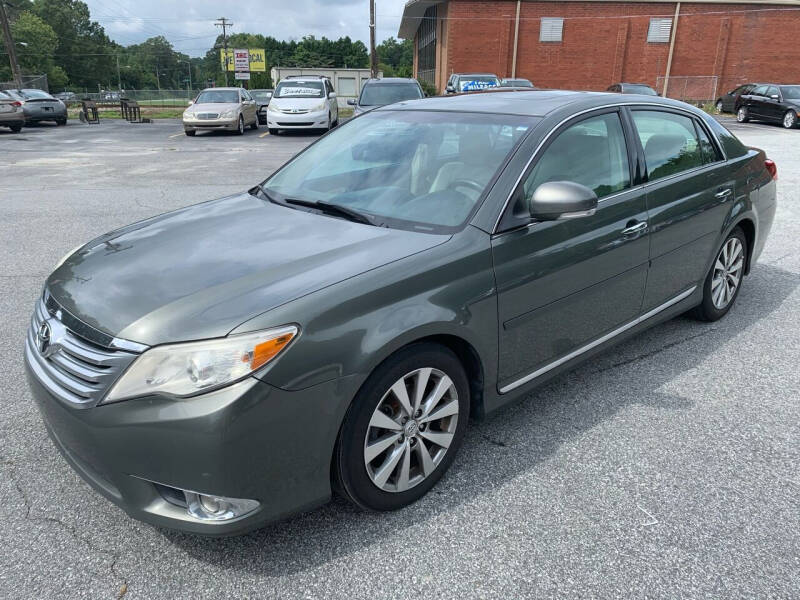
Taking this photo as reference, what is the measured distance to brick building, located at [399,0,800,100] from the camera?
3575cm

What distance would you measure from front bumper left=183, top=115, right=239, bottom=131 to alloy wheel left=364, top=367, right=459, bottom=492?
758 inches

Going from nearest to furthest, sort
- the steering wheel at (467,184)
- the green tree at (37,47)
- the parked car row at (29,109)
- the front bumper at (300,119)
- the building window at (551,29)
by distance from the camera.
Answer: the steering wheel at (467,184)
the front bumper at (300,119)
the parked car row at (29,109)
the building window at (551,29)
the green tree at (37,47)

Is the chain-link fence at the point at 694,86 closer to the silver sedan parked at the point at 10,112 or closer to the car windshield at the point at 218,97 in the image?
the car windshield at the point at 218,97

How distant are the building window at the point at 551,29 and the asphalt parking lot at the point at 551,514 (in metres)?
35.7

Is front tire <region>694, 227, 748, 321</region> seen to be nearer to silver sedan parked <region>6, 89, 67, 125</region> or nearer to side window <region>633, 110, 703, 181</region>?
side window <region>633, 110, 703, 181</region>

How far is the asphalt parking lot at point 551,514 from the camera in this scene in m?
2.24

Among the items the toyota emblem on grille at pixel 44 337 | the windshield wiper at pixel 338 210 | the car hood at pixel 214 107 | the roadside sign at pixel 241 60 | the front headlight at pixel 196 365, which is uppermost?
the roadside sign at pixel 241 60

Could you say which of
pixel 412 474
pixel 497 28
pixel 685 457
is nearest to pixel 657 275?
pixel 685 457

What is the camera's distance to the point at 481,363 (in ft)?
9.07

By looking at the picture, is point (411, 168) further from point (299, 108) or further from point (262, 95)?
point (262, 95)

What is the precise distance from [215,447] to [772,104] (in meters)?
27.0

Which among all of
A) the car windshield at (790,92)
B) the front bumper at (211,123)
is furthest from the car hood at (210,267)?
the car windshield at (790,92)

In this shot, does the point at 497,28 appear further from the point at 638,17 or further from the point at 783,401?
the point at 783,401

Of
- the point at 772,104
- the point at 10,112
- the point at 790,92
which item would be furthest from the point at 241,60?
the point at 790,92
